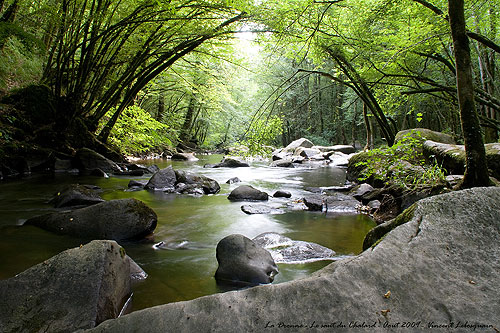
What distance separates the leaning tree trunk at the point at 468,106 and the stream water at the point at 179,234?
1582 millimetres

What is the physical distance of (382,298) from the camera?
1.36 meters

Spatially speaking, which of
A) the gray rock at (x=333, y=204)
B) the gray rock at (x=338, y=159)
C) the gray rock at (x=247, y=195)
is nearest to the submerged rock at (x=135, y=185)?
the gray rock at (x=247, y=195)

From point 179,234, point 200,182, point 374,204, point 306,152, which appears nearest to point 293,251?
point 179,234

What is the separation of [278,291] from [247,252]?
146cm

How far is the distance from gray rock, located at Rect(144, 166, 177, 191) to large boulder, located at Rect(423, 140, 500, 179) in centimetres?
617

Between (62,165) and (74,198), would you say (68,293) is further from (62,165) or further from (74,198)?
(62,165)

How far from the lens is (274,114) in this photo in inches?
217

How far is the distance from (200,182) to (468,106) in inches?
248

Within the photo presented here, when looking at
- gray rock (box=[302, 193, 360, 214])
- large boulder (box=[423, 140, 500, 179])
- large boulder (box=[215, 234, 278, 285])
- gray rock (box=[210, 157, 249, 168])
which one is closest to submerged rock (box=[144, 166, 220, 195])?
gray rock (box=[302, 193, 360, 214])

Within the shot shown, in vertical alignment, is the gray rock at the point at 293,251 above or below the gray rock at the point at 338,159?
Result: below

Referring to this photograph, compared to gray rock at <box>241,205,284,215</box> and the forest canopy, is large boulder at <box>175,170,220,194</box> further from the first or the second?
the forest canopy

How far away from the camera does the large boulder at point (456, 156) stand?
15.3 feet

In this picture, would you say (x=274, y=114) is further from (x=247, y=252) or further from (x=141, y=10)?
(x=141, y=10)

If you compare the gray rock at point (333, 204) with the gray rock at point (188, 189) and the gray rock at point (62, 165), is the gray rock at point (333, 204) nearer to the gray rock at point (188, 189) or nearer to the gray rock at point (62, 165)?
the gray rock at point (188, 189)
